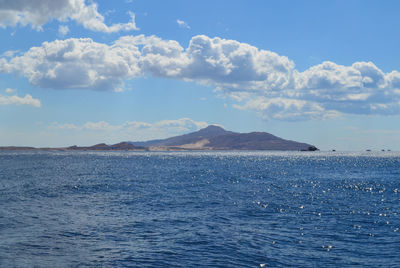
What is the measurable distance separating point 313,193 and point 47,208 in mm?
43139

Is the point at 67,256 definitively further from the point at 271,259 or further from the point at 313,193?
the point at 313,193

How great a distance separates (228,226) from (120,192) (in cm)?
3037

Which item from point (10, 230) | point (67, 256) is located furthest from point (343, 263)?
point (10, 230)

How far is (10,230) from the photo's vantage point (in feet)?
103

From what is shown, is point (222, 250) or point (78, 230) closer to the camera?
point (222, 250)

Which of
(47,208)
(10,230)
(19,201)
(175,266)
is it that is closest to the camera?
(175,266)

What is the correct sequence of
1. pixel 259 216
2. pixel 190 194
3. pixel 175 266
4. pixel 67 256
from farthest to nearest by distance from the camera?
1. pixel 190 194
2. pixel 259 216
3. pixel 67 256
4. pixel 175 266

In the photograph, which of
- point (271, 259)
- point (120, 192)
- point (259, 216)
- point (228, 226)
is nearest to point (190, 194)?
point (120, 192)

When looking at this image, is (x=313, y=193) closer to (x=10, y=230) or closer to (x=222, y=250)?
(x=222, y=250)

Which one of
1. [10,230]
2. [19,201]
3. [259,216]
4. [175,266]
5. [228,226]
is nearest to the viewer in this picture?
[175,266]

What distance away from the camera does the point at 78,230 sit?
105 ft

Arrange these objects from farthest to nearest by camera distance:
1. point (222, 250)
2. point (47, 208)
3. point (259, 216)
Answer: point (47, 208) → point (259, 216) → point (222, 250)

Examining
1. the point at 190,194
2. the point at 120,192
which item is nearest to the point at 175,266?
the point at 190,194

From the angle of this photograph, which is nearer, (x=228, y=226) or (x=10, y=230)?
(x=10, y=230)
